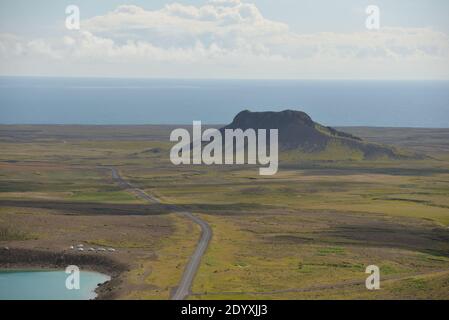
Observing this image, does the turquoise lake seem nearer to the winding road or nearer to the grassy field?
the grassy field

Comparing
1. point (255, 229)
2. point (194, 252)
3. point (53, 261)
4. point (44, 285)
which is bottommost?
point (44, 285)

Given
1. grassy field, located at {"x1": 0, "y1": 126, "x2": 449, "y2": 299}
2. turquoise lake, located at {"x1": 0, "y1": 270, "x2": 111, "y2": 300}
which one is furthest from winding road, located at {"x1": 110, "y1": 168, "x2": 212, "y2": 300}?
turquoise lake, located at {"x1": 0, "y1": 270, "x2": 111, "y2": 300}

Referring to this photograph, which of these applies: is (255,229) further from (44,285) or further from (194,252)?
(44,285)

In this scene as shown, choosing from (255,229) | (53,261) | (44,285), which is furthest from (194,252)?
(255,229)

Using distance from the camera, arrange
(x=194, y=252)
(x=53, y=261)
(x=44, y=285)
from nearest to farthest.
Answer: (x=44, y=285), (x=53, y=261), (x=194, y=252)

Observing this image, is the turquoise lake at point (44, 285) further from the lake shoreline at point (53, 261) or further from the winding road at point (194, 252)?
the winding road at point (194, 252)

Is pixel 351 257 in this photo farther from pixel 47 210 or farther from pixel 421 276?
pixel 47 210

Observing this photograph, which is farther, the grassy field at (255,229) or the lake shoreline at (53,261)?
the lake shoreline at (53,261)

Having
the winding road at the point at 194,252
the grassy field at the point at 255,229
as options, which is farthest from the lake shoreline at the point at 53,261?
the winding road at the point at 194,252
